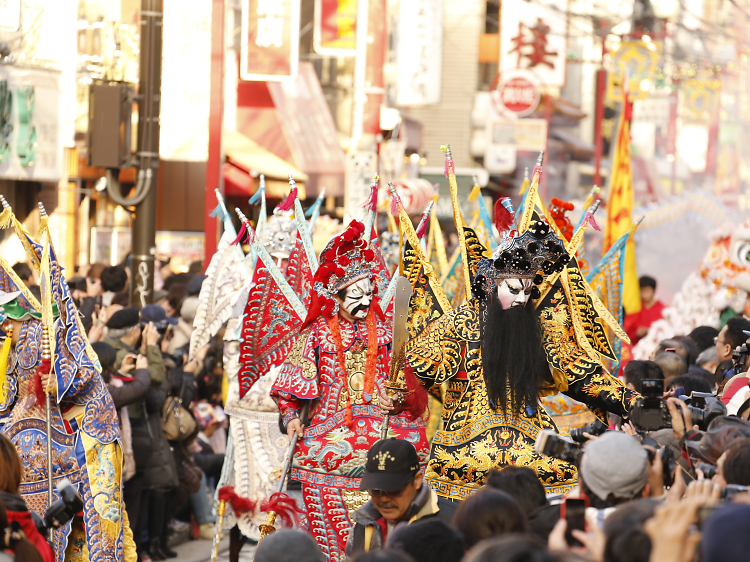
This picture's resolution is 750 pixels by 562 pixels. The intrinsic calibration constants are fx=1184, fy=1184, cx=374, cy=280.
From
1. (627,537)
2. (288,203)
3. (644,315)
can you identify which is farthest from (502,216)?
(644,315)

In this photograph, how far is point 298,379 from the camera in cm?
594

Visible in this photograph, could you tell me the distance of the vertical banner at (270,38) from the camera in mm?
16734

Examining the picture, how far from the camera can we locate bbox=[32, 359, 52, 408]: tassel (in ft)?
20.1

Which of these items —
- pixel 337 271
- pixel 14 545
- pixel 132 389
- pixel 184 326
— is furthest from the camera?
pixel 184 326

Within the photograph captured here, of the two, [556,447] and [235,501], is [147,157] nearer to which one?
[235,501]

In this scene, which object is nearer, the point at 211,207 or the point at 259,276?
the point at 259,276

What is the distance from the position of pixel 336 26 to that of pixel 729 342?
41.7 feet

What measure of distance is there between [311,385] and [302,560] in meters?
2.48

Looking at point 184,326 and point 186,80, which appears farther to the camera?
point 186,80

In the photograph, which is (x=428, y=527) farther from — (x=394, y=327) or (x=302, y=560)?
(x=394, y=327)

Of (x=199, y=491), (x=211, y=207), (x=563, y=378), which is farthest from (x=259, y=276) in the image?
(x=211, y=207)

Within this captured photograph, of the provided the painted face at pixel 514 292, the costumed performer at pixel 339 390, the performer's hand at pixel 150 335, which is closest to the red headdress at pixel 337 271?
the costumed performer at pixel 339 390

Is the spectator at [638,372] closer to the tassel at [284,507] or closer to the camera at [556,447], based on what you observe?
the tassel at [284,507]

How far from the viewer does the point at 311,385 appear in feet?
19.4
